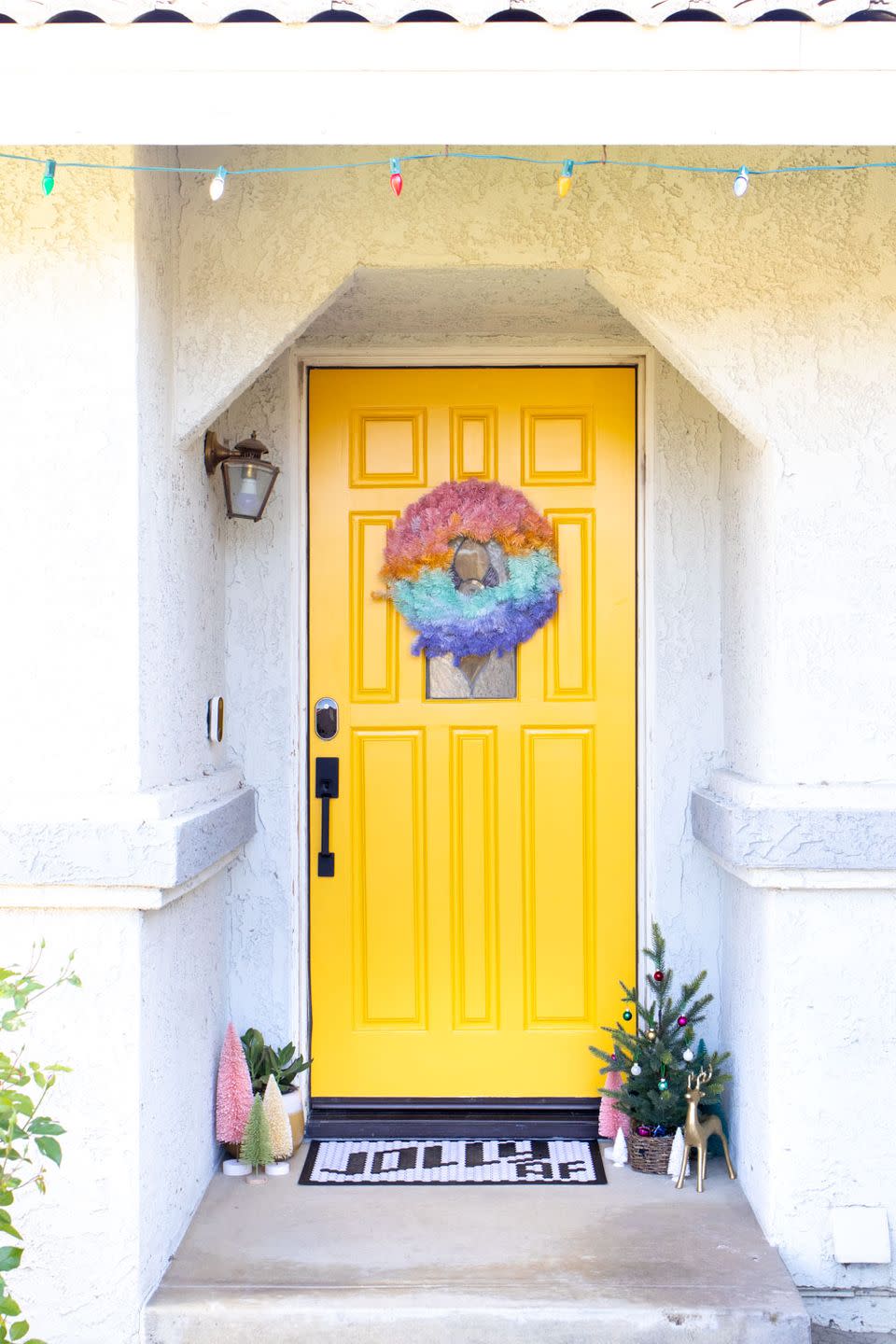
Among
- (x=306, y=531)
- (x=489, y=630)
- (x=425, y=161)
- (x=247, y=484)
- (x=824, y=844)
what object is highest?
(x=425, y=161)

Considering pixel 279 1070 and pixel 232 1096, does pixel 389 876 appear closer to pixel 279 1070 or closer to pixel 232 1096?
pixel 279 1070

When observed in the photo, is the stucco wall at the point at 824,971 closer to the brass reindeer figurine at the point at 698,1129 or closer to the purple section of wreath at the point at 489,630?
the brass reindeer figurine at the point at 698,1129

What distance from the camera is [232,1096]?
3430 millimetres

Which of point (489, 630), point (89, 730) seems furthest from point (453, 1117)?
point (89, 730)

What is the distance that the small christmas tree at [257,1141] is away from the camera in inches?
133

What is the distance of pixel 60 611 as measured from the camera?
110 inches

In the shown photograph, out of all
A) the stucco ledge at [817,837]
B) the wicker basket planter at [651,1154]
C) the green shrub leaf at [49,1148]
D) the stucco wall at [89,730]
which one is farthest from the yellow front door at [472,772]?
the green shrub leaf at [49,1148]

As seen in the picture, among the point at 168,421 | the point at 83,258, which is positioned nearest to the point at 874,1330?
the point at 168,421

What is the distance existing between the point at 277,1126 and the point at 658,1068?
3.52ft

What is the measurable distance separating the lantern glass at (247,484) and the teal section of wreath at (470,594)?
1.73 ft

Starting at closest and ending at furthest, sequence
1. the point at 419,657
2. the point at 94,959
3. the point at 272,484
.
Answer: the point at 94,959, the point at 272,484, the point at 419,657

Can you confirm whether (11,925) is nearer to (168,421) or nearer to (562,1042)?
(168,421)

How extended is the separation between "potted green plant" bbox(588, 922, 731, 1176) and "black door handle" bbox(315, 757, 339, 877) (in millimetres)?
972
